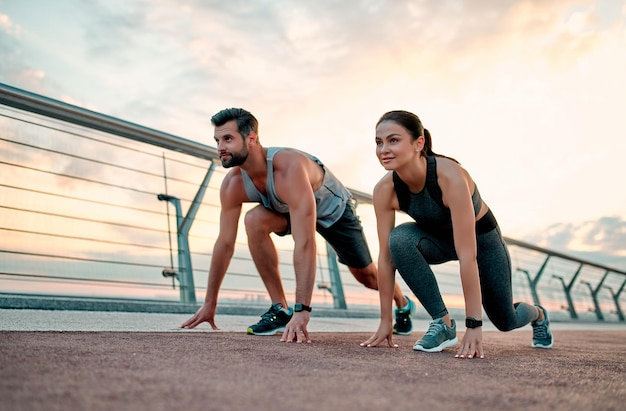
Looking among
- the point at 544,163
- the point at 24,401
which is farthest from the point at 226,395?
the point at 544,163

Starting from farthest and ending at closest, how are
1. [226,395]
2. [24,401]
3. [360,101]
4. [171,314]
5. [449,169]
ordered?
[360,101] → [171,314] → [449,169] → [226,395] → [24,401]

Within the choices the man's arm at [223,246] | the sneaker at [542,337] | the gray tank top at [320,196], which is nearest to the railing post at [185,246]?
the man's arm at [223,246]

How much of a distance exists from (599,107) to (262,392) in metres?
6.51

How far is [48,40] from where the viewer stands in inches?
171

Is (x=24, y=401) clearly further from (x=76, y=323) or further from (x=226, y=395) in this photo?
(x=76, y=323)

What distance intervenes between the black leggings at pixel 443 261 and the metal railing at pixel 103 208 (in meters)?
1.78

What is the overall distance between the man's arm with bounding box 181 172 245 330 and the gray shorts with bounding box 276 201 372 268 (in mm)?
504

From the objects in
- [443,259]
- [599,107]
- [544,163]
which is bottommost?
[443,259]

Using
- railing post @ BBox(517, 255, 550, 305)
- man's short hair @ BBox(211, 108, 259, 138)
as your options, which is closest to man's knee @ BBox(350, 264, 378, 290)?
man's short hair @ BBox(211, 108, 259, 138)

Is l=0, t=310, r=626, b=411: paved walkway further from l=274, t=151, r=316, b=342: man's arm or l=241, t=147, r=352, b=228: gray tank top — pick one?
l=241, t=147, r=352, b=228: gray tank top

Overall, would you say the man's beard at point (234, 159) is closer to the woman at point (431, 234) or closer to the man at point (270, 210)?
the man at point (270, 210)

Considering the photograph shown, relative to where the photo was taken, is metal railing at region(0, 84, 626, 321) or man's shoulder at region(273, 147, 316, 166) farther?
metal railing at region(0, 84, 626, 321)

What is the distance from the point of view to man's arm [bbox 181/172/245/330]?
241 cm

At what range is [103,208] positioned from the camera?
326 cm
